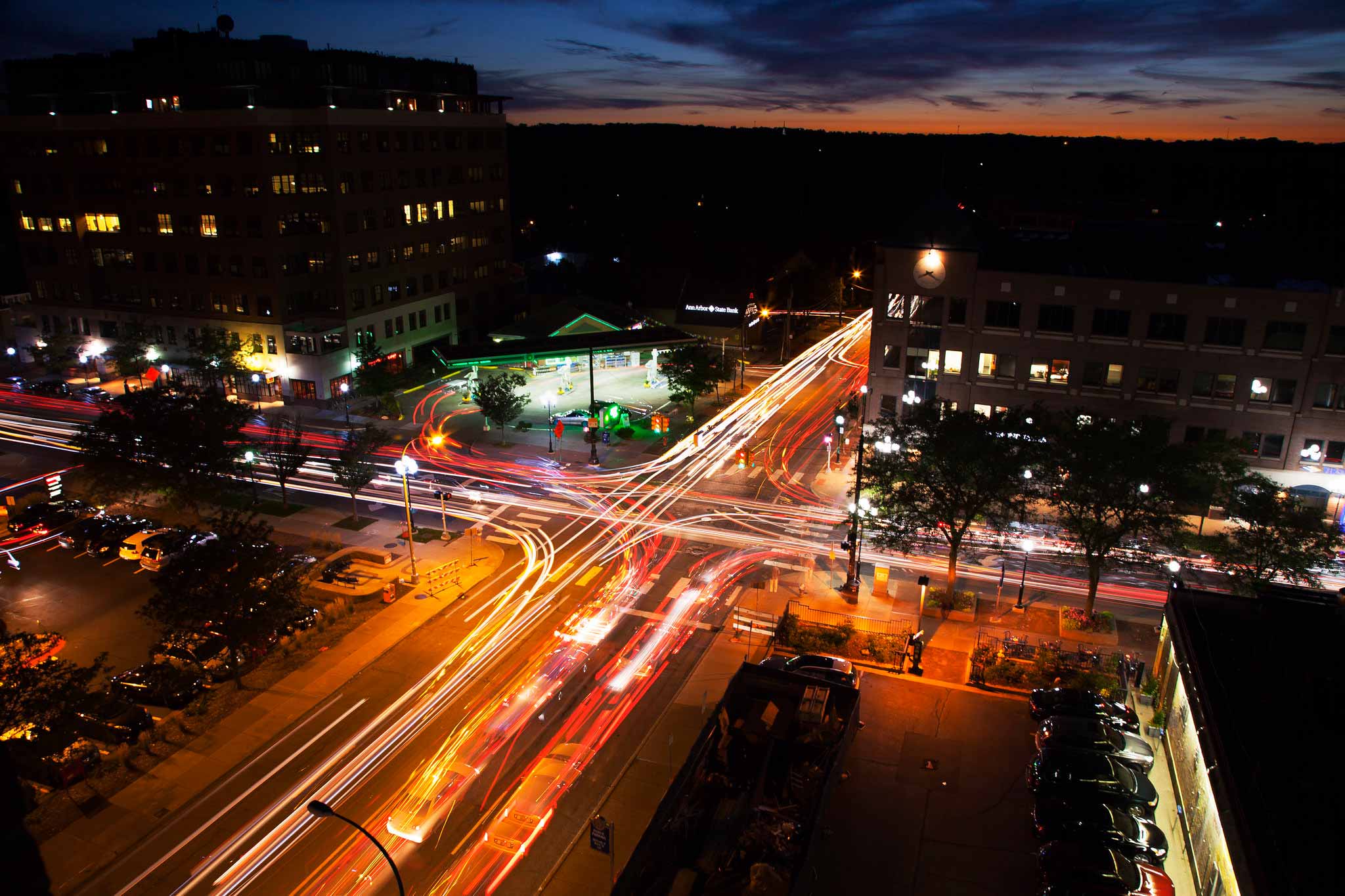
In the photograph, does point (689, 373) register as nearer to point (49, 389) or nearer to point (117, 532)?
point (117, 532)

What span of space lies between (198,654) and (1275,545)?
3496 cm

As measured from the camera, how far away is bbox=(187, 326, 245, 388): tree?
191 ft

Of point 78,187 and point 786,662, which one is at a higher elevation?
point 78,187

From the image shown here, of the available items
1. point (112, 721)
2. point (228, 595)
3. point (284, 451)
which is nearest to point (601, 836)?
point (228, 595)

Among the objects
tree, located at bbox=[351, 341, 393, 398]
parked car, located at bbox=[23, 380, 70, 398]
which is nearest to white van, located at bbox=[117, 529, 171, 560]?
tree, located at bbox=[351, 341, 393, 398]

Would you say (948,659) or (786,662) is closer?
(786,662)

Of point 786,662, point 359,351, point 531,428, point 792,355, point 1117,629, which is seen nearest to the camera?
point 786,662

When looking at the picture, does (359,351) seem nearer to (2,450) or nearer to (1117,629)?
(2,450)

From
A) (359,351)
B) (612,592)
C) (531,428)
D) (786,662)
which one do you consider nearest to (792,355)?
(531,428)

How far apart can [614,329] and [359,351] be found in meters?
18.7

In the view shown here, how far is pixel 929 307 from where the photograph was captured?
1786 inches

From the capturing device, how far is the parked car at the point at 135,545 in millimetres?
35719

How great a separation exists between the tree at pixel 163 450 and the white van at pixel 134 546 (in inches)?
73.3

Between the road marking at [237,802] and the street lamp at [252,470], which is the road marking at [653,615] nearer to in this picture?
the road marking at [237,802]
